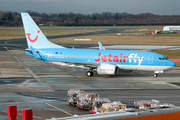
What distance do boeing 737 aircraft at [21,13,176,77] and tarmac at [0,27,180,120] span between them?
174 centimetres

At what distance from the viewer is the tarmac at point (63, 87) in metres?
26.5

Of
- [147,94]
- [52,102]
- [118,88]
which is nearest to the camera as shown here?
[52,102]

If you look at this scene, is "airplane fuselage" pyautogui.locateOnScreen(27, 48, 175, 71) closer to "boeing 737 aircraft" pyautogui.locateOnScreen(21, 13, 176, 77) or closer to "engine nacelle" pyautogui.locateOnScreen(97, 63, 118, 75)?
"boeing 737 aircraft" pyautogui.locateOnScreen(21, 13, 176, 77)

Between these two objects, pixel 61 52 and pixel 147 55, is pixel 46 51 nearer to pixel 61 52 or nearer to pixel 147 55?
pixel 61 52

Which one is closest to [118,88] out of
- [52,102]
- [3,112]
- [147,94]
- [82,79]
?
[147,94]

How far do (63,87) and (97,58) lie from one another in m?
10.0

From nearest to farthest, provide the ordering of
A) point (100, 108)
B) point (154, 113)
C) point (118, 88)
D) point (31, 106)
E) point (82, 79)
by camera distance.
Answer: point (154, 113)
point (100, 108)
point (31, 106)
point (118, 88)
point (82, 79)

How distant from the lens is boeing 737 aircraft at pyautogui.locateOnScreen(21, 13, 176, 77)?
42625mm

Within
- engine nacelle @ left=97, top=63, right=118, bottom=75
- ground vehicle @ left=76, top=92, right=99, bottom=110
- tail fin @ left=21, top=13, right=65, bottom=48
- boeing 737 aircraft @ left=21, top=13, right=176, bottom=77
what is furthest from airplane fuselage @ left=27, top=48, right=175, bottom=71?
ground vehicle @ left=76, top=92, right=99, bottom=110

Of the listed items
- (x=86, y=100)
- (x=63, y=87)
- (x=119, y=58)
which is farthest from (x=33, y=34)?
(x=86, y=100)

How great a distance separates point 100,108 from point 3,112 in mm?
8565

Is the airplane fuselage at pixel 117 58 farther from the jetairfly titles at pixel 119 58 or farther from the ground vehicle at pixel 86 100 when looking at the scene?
the ground vehicle at pixel 86 100

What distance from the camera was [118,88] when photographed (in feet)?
118

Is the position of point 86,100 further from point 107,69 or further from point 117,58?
Answer: point 117,58
